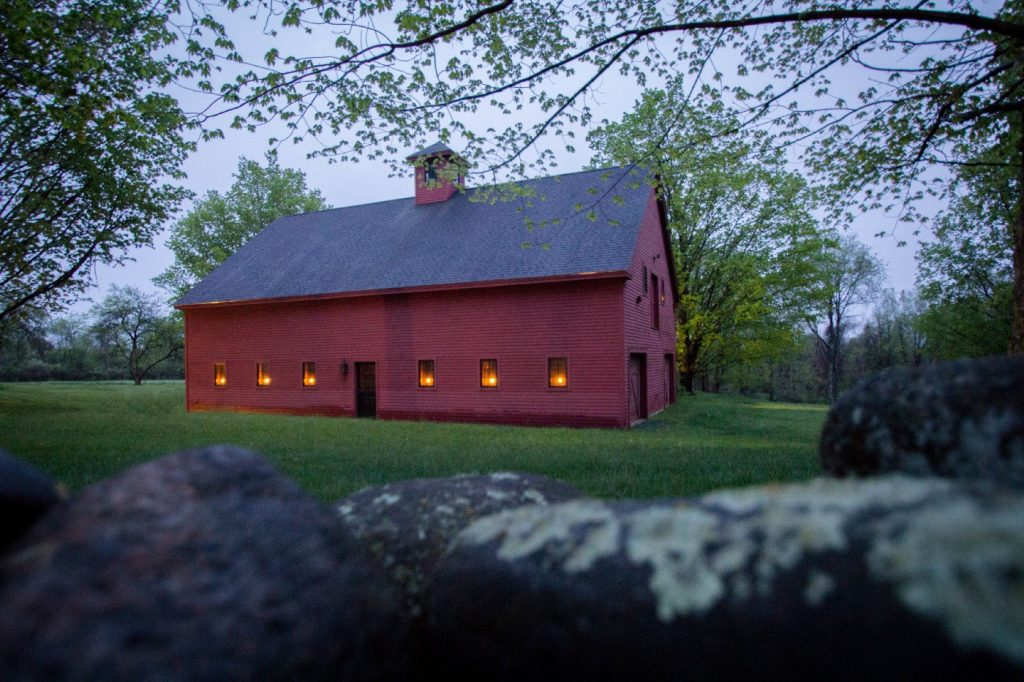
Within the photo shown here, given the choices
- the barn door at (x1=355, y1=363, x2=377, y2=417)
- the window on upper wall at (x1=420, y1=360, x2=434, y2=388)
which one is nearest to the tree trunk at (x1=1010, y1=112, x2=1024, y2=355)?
the window on upper wall at (x1=420, y1=360, x2=434, y2=388)

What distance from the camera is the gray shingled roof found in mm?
19656

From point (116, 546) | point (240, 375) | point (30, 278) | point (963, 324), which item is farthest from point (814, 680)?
point (963, 324)

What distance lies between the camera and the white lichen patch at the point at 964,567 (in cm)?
93

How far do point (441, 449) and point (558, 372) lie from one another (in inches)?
333

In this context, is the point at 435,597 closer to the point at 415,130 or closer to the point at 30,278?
the point at 415,130

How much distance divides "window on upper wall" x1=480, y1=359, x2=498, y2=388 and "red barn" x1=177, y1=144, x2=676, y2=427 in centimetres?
6

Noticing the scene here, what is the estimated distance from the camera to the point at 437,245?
2327 centimetres

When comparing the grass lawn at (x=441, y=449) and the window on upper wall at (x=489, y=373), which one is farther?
the window on upper wall at (x=489, y=373)

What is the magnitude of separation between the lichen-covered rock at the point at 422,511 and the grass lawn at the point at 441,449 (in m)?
4.31

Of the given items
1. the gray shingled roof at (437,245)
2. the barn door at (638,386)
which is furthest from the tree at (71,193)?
the barn door at (638,386)

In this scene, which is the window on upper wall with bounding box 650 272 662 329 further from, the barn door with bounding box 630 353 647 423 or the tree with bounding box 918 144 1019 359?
the tree with bounding box 918 144 1019 359

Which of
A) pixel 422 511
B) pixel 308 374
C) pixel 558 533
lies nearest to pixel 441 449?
pixel 422 511

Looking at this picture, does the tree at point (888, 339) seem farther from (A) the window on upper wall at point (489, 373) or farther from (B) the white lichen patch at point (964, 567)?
(B) the white lichen patch at point (964, 567)

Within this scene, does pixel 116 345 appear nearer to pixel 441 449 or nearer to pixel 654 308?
pixel 654 308
